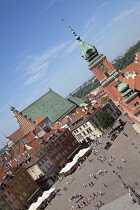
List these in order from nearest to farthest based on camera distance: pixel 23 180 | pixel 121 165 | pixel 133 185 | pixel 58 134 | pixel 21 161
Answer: pixel 133 185
pixel 121 165
pixel 23 180
pixel 21 161
pixel 58 134

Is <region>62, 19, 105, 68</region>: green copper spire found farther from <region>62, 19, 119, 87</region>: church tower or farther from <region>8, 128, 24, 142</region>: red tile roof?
<region>8, 128, 24, 142</region>: red tile roof

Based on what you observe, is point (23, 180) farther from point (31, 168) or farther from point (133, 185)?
point (133, 185)

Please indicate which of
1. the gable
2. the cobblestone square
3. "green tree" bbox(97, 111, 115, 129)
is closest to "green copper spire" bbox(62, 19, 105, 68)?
the cobblestone square

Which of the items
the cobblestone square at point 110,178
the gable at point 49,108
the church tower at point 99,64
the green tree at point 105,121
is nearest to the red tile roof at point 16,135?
the gable at point 49,108

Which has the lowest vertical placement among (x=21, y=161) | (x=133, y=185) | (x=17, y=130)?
(x=133, y=185)

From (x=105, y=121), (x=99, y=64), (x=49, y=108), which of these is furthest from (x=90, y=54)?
(x=49, y=108)

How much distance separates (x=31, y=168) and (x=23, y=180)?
15.8ft

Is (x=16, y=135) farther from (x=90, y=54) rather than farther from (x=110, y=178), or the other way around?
(x=110, y=178)

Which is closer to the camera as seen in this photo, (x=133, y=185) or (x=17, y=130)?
(x=133, y=185)

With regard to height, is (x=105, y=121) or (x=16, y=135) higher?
(x=16, y=135)

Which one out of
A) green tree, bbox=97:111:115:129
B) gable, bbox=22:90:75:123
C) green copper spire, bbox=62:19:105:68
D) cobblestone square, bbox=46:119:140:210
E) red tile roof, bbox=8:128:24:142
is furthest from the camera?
red tile roof, bbox=8:128:24:142

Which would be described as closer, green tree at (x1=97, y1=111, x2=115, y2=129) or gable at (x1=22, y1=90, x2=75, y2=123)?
green tree at (x1=97, y1=111, x2=115, y2=129)

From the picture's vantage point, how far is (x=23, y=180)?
230 ft

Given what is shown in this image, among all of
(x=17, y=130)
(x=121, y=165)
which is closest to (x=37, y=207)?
(x=121, y=165)
